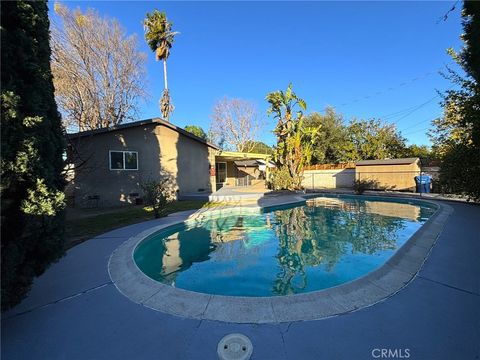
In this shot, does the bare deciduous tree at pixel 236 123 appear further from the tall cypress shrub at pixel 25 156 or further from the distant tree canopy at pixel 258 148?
the tall cypress shrub at pixel 25 156

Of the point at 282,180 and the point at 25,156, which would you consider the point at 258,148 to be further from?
the point at 25,156

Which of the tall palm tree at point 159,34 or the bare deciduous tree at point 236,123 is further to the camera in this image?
the bare deciduous tree at point 236,123

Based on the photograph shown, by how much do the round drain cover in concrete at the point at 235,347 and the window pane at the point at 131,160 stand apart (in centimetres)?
1300

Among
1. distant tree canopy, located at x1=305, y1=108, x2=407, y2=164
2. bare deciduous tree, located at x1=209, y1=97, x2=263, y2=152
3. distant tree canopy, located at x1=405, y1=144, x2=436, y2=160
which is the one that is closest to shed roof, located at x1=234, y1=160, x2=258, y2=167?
distant tree canopy, located at x1=305, y1=108, x2=407, y2=164

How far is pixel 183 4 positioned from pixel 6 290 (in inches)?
623

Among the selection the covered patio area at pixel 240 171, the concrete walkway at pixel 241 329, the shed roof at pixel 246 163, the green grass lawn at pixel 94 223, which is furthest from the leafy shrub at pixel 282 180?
the concrete walkway at pixel 241 329

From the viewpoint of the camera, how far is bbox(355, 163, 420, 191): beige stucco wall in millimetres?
18133

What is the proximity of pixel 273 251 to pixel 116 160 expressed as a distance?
1057cm

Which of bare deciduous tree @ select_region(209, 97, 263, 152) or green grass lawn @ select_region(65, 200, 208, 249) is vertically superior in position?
bare deciduous tree @ select_region(209, 97, 263, 152)

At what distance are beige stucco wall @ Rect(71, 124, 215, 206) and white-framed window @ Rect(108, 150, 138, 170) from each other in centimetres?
18

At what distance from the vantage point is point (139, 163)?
14.2m

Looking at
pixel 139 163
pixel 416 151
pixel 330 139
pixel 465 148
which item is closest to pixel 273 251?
pixel 465 148

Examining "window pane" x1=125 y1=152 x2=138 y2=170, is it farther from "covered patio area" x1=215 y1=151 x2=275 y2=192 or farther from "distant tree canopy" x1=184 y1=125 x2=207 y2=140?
"distant tree canopy" x1=184 y1=125 x2=207 y2=140

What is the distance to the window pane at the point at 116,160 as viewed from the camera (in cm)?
1327
